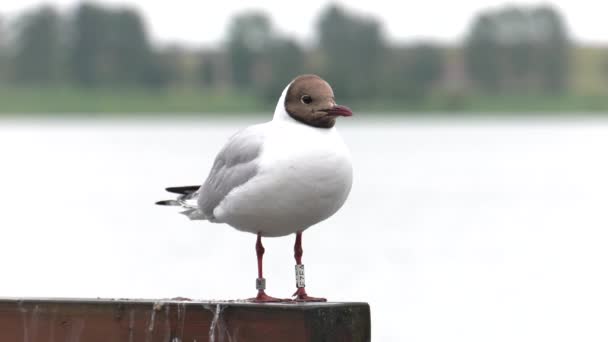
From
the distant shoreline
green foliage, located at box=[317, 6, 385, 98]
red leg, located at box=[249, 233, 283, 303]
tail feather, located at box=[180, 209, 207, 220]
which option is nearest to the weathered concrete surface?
red leg, located at box=[249, 233, 283, 303]

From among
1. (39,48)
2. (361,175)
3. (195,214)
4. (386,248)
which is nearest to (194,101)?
(39,48)

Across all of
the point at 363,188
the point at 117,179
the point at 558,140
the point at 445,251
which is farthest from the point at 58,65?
the point at 445,251

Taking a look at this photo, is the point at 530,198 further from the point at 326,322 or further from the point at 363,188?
the point at 326,322

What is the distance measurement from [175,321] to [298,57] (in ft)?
326

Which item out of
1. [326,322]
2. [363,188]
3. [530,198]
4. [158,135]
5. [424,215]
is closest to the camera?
[326,322]

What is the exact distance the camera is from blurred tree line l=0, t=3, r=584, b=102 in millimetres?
101750

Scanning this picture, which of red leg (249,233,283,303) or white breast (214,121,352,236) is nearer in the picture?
white breast (214,121,352,236)

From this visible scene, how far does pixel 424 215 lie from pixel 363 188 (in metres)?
10.7

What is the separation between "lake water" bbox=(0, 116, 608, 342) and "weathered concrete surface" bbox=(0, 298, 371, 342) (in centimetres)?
1050

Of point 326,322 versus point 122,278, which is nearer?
point 326,322

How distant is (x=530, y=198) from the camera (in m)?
42.6

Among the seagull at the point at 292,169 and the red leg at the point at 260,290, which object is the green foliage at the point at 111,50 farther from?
the seagull at the point at 292,169

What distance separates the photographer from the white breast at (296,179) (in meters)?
6.84

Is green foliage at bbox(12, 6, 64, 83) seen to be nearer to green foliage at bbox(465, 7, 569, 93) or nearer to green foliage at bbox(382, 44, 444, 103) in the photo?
green foliage at bbox(382, 44, 444, 103)
